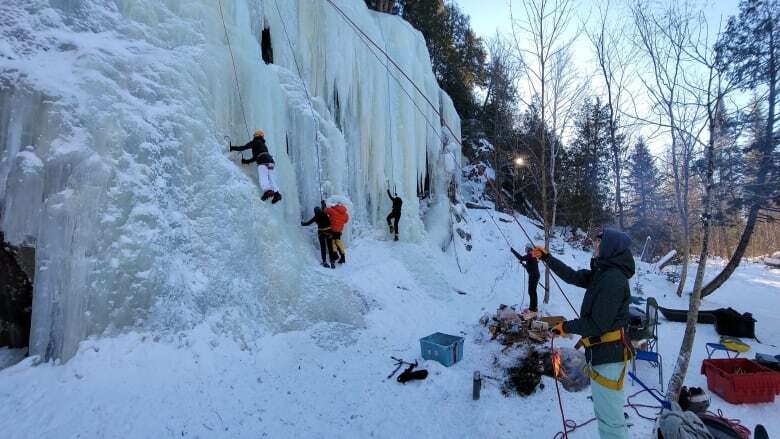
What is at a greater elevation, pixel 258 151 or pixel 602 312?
pixel 258 151

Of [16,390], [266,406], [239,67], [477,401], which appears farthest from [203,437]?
[239,67]

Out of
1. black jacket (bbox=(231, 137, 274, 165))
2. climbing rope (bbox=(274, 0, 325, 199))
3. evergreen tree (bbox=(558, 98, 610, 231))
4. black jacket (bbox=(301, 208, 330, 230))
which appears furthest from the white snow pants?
evergreen tree (bbox=(558, 98, 610, 231))

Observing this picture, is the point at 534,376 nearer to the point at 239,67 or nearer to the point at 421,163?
the point at 239,67

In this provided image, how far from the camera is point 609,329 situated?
3.01 m

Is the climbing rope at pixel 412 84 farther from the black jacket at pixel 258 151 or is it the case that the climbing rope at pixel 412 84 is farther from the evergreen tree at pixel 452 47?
the evergreen tree at pixel 452 47

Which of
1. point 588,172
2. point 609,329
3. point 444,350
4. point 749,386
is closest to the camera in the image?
point 609,329

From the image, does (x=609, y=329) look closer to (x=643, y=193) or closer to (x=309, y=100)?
(x=309, y=100)

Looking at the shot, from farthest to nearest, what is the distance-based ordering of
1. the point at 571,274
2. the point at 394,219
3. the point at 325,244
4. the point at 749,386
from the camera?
the point at 394,219, the point at 325,244, the point at 749,386, the point at 571,274

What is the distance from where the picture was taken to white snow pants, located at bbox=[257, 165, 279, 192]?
6127mm

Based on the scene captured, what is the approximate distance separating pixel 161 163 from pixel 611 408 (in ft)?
18.7

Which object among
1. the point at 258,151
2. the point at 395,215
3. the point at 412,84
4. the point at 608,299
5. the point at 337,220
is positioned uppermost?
the point at 412,84

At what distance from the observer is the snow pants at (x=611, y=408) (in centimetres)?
296

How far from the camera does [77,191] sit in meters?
4.32

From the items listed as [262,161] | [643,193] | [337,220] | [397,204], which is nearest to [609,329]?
[262,161]
